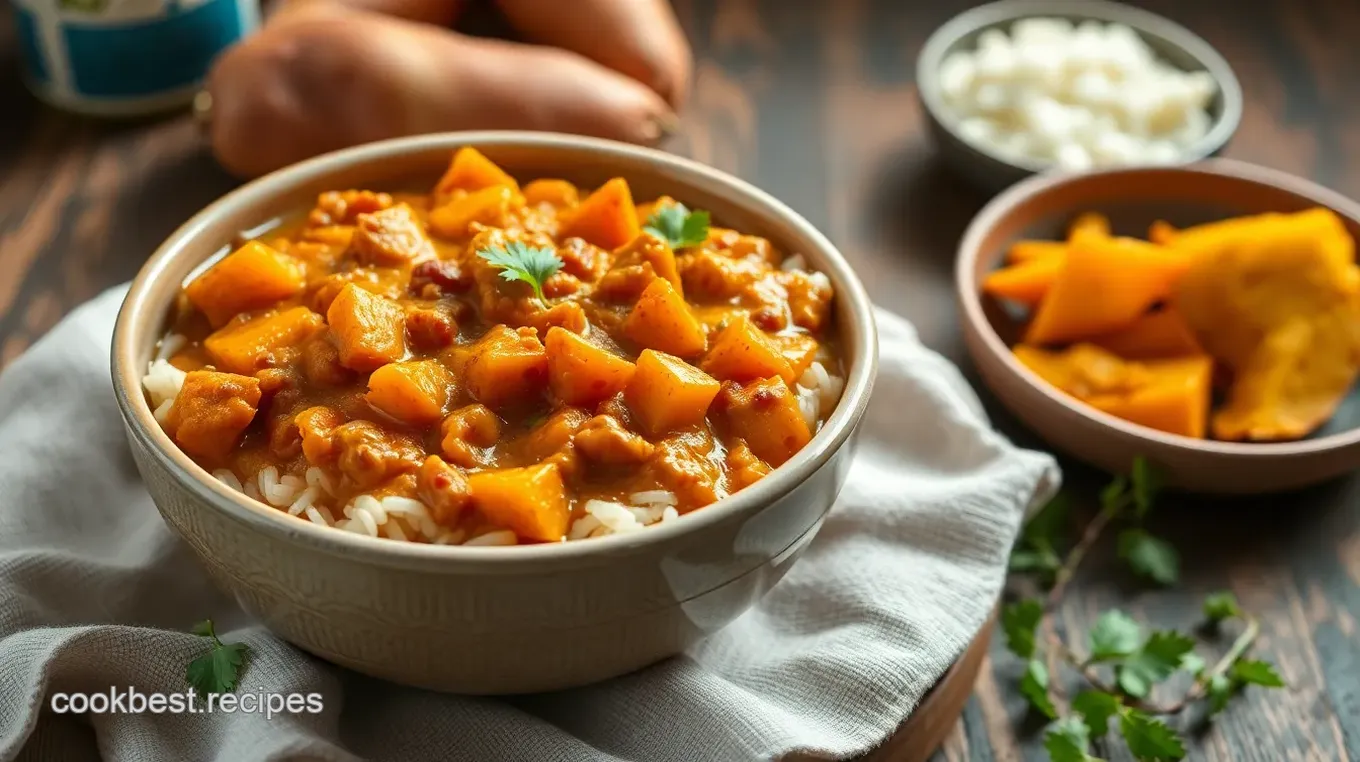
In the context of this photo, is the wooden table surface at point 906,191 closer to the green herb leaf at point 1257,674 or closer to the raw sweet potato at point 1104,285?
the green herb leaf at point 1257,674

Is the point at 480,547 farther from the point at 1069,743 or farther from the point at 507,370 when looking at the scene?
the point at 1069,743

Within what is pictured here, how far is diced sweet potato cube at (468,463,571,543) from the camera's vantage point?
79.0 inches

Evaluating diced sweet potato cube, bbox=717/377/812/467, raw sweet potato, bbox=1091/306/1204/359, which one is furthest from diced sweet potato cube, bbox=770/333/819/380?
raw sweet potato, bbox=1091/306/1204/359

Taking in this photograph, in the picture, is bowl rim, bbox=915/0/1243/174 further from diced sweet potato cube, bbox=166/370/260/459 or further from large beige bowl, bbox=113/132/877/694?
diced sweet potato cube, bbox=166/370/260/459

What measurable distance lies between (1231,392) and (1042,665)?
3.31ft

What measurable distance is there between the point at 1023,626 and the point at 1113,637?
168 mm

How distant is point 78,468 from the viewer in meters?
2.63

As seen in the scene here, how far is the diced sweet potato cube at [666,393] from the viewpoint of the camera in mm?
2166

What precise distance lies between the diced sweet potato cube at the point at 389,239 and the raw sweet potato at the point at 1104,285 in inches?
58.9

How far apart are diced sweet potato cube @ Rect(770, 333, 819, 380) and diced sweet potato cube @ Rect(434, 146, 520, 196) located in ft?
2.06

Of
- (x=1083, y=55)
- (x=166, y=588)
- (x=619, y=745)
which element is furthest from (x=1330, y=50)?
(x=166, y=588)

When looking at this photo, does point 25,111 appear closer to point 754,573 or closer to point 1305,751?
point 754,573

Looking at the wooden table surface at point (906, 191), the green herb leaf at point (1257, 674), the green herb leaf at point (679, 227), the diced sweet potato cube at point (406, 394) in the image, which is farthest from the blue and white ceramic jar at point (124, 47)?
the green herb leaf at point (1257, 674)

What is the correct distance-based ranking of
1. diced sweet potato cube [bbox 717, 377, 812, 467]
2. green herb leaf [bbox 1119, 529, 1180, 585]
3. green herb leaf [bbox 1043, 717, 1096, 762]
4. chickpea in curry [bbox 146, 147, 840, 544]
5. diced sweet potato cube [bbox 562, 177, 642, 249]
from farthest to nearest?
1. green herb leaf [bbox 1119, 529, 1180, 585]
2. diced sweet potato cube [bbox 562, 177, 642, 249]
3. green herb leaf [bbox 1043, 717, 1096, 762]
4. diced sweet potato cube [bbox 717, 377, 812, 467]
5. chickpea in curry [bbox 146, 147, 840, 544]
